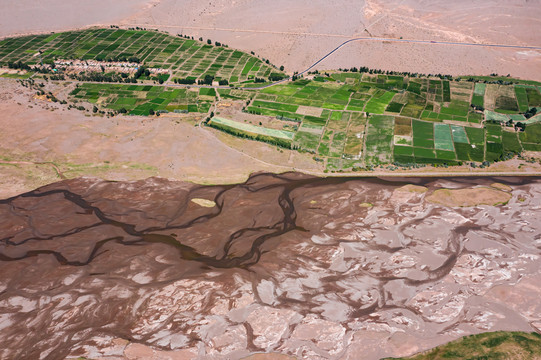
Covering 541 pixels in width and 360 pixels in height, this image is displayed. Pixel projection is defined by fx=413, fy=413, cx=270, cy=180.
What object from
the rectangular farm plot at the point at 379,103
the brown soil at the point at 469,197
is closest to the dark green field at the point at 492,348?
the brown soil at the point at 469,197

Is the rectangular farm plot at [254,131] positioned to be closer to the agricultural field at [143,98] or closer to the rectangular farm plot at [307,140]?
the rectangular farm plot at [307,140]

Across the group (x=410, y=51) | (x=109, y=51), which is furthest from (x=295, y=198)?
(x=109, y=51)

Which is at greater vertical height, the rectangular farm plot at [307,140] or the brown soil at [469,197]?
the rectangular farm plot at [307,140]


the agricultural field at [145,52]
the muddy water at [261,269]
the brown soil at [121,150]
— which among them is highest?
the agricultural field at [145,52]

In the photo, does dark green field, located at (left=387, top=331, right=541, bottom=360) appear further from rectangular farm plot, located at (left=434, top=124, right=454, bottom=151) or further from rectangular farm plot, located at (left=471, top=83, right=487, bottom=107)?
rectangular farm plot, located at (left=471, top=83, right=487, bottom=107)

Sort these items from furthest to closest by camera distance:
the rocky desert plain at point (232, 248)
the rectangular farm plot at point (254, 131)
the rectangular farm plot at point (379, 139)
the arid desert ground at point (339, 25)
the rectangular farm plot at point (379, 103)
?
the arid desert ground at point (339, 25) → the rectangular farm plot at point (379, 103) → the rectangular farm plot at point (254, 131) → the rectangular farm plot at point (379, 139) → the rocky desert plain at point (232, 248)

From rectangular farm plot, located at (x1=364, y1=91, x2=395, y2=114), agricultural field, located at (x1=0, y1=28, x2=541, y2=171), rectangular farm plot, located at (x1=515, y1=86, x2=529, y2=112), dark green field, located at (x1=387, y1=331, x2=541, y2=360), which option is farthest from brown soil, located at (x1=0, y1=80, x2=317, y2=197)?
rectangular farm plot, located at (x1=515, y1=86, x2=529, y2=112)
